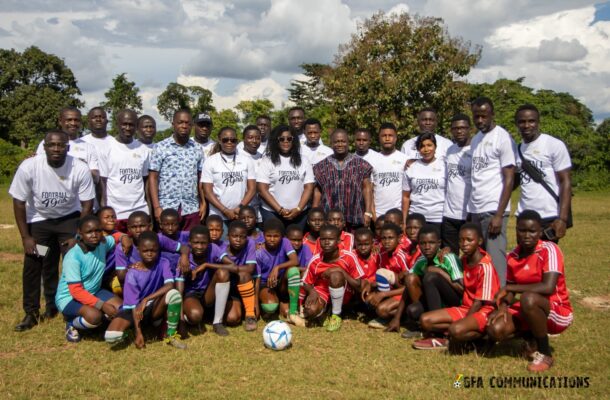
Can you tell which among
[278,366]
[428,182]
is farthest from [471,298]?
[278,366]

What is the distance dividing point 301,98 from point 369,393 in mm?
38304

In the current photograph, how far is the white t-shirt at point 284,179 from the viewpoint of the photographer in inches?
260

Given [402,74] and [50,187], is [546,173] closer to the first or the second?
[50,187]

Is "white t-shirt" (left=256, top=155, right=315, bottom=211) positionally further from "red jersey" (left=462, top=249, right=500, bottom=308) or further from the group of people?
"red jersey" (left=462, top=249, right=500, bottom=308)

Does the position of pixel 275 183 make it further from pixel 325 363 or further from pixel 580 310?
pixel 580 310

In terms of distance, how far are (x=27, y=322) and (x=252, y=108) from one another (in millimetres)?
33425

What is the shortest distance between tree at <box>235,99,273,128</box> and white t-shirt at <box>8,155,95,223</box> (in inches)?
1240

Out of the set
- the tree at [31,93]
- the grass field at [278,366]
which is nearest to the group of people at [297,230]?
the grass field at [278,366]

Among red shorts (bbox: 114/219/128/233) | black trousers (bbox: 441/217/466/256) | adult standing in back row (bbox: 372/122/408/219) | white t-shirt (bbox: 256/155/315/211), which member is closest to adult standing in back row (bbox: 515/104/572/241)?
black trousers (bbox: 441/217/466/256)

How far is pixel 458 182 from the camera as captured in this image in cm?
588

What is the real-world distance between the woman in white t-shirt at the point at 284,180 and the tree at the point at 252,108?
101 ft

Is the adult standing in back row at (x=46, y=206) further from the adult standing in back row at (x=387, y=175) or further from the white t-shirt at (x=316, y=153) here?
the adult standing in back row at (x=387, y=175)

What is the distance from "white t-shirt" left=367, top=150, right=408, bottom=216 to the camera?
6.65 meters

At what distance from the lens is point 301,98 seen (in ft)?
135
